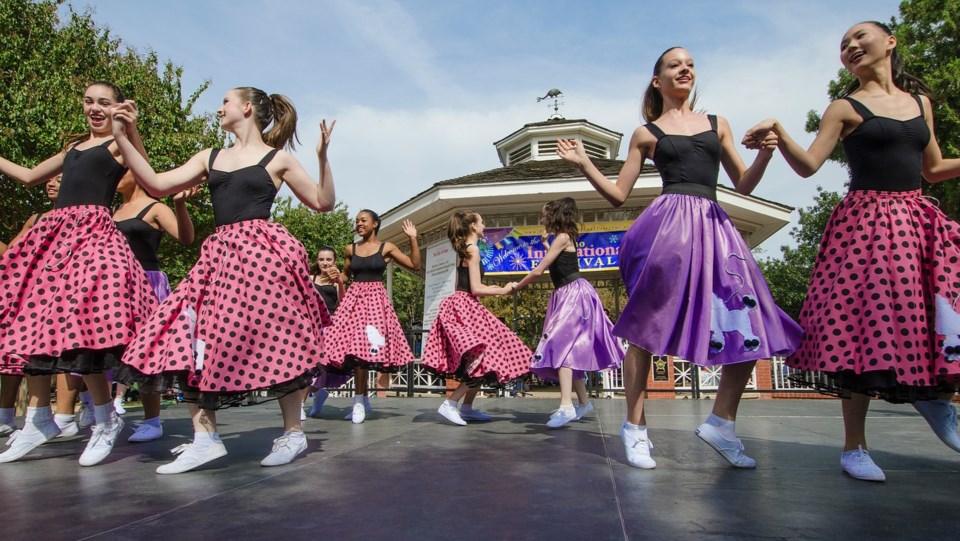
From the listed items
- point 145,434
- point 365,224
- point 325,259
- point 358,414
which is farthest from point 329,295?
point 145,434

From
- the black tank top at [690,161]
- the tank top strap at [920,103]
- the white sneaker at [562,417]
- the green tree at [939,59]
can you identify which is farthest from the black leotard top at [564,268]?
the green tree at [939,59]

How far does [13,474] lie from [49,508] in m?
0.92

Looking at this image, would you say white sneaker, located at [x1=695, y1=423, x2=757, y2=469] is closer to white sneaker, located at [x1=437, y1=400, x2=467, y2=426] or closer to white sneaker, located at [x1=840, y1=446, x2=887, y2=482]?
white sneaker, located at [x1=840, y1=446, x2=887, y2=482]

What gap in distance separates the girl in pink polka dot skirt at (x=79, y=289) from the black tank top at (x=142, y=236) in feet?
2.70

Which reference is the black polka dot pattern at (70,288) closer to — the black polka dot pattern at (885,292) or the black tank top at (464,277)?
the black tank top at (464,277)

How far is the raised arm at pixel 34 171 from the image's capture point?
11.1ft

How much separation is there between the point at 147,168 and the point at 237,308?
0.86 metres

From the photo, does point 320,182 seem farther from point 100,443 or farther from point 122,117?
point 100,443

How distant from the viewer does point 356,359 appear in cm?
530

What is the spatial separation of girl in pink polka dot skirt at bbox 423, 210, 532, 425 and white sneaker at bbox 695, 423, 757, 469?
2252 mm

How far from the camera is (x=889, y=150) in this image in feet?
8.67

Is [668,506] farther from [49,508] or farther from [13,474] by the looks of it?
[13,474]

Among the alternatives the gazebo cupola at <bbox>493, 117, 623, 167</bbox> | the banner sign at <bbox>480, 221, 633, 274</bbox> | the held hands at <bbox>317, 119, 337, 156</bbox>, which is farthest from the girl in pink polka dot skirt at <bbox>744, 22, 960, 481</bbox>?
the gazebo cupola at <bbox>493, 117, 623, 167</bbox>

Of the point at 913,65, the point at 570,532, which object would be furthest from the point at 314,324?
the point at 913,65
